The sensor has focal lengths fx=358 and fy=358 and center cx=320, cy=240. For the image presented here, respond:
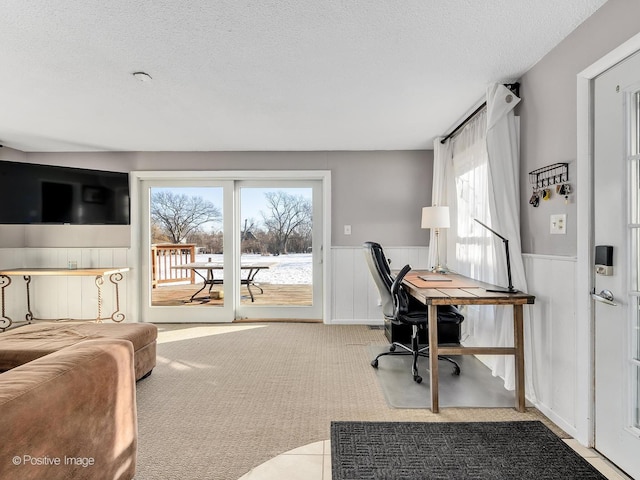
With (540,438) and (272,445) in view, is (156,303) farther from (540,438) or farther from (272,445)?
(540,438)

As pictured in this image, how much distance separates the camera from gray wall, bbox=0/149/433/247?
4664 mm

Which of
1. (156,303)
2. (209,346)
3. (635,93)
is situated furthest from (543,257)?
(156,303)

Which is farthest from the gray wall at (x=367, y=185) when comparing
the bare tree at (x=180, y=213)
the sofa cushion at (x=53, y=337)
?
the sofa cushion at (x=53, y=337)

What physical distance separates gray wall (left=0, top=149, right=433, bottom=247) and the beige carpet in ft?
4.77

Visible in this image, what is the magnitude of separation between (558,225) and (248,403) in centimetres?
229

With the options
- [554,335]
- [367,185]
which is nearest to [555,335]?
[554,335]

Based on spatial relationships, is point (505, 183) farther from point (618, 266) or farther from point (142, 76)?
point (142, 76)

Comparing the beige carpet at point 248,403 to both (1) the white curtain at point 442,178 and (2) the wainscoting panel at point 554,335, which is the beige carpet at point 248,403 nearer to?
(2) the wainscoting panel at point 554,335

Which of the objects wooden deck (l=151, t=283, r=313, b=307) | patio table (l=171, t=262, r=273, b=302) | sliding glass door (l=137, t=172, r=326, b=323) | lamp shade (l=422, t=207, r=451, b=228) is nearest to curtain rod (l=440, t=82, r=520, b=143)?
lamp shade (l=422, t=207, r=451, b=228)

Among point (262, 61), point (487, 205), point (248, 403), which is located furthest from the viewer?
point (487, 205)

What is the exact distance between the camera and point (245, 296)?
4.83 metres

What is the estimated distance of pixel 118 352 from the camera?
1.58m

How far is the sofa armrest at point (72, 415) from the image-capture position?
105cm

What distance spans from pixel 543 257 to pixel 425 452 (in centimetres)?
139
